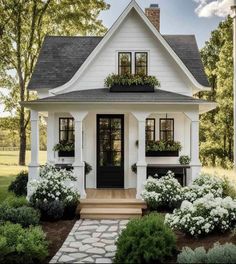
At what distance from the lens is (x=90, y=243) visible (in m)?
9.12

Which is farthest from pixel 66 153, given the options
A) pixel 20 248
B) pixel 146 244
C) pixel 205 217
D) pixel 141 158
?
pixel 146 244

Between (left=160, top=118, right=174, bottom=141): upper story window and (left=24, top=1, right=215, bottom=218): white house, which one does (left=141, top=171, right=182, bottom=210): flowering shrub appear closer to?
(left=24, top=1, right=215, bottom=218): white house

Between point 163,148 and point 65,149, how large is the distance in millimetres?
3613

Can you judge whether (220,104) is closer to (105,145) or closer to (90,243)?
(105,145)

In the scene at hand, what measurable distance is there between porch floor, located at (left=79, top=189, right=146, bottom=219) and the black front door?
1466 millimetres

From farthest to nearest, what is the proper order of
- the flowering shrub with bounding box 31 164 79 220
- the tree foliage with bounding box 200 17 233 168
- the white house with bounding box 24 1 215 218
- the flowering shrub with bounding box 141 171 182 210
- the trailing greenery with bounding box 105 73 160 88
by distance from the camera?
the tree foliage with bounding box 200 17 233 168, the white house with bounding box 24 1 215 218, the trailing greenery with bounding box 105 73 160 88, the flowering shrub with bounding box 141 171 182 210, the flowering shrub with bounding box 31 164 79 220

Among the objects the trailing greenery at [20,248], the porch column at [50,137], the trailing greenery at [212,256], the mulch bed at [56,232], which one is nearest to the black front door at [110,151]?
the porch column at [50,137]

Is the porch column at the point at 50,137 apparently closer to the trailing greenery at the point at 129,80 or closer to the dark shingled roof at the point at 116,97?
the dark shingled roof at the point at 116,97

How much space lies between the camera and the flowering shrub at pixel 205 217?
8305mm

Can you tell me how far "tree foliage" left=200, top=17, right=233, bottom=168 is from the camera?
2602cm

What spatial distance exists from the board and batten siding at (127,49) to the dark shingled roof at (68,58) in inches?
59.0

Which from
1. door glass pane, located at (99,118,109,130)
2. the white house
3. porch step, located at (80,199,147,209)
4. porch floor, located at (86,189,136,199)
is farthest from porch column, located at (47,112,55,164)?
porch step, located at (80,199,147,209)

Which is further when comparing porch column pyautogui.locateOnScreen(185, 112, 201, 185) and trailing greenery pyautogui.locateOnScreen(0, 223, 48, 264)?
porch column pyautogui.locateOnScreen(185, 112, 201, 185)

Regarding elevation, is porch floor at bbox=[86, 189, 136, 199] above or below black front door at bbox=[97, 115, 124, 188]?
below
